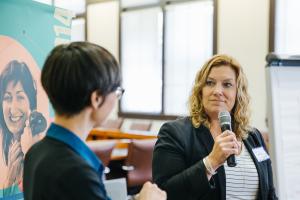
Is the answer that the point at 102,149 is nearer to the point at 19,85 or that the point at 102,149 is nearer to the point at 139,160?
the point at 139,160

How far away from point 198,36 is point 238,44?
2.69ft

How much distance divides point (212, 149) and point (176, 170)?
0.63 ft

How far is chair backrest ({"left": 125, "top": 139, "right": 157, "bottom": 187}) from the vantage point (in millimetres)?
3545

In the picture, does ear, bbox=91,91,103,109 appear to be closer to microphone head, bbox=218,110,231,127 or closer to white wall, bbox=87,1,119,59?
microphone head, bbox=218,110,231,127

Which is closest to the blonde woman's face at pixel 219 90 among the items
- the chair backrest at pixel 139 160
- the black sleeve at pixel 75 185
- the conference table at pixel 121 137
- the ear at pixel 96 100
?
the ear at pixel 96 100

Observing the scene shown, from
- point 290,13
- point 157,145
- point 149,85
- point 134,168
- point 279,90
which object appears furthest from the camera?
point 149,85

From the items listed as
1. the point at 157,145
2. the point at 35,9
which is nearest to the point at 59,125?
the point at 157,145

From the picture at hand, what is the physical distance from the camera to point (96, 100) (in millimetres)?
987

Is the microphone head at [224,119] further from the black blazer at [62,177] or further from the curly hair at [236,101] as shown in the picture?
the black blazer at [62,177]

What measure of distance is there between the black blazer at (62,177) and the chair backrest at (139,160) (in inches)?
102

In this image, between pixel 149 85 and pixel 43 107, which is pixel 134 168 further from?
pixel 149 85

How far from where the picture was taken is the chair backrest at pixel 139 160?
3545 mm

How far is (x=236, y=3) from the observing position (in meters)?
6.17

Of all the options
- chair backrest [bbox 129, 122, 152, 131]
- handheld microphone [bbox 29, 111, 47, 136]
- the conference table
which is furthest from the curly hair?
chair backrest [bbox 129, 122, 152, 131]
